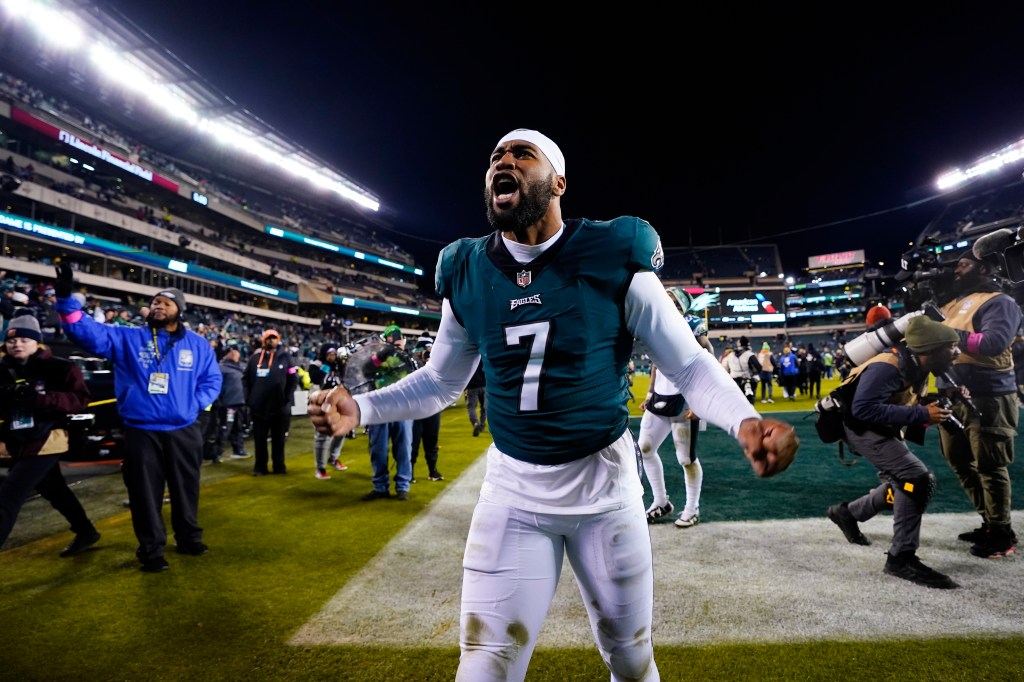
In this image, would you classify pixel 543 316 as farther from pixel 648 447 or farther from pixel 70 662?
pixel 648 447

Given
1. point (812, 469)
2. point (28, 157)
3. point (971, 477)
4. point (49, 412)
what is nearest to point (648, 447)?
point (971, 477)

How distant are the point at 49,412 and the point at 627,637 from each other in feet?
16.8

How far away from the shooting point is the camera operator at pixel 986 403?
4.20m

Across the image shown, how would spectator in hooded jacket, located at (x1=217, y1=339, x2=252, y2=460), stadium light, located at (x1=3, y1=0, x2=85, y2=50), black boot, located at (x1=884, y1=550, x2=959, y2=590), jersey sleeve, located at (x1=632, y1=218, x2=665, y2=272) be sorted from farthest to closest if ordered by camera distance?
stadium light, located at (x1=3, y1=0, x2=85, y2=50)
spectator in hooded jacket, located at (x1=217, y1=339, x2=252, y2=460)
black boot, located at (x1=884, y1=550, x2=959, y2=590)
jersey sleeve, located at (x1=632, y1=218, x2=665, y2=272)

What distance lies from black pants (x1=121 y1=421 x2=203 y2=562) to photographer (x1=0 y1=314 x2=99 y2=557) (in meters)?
0.61

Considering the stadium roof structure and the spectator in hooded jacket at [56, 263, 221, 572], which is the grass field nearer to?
the spectator in hooded jacket at [56, 263, 221, 572]

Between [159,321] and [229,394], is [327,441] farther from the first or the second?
[159,321]

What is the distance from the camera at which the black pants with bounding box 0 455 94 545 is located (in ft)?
14.0

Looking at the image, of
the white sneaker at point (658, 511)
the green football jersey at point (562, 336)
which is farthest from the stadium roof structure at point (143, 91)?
the green football jersey at point (562, 336)

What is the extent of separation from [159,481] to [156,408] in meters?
0.64

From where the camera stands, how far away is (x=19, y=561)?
460 cm

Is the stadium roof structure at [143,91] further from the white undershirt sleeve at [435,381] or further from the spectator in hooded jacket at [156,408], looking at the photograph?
the white undershirt sleeve at [435,381]

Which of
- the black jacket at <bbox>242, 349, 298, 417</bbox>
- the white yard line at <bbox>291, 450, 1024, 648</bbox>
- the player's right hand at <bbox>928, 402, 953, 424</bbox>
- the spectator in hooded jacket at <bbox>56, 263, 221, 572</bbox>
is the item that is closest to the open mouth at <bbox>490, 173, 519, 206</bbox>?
the white yard line at <bbox>291, 450, 1024, 648</bbox>

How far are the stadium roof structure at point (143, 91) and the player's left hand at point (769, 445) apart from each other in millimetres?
43958
